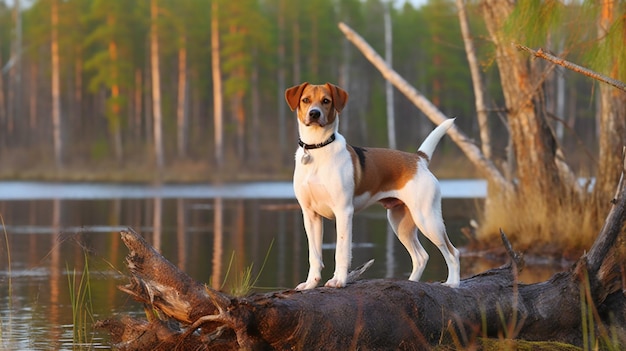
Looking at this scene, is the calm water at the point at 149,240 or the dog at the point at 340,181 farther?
the calm water at the point at 149,240

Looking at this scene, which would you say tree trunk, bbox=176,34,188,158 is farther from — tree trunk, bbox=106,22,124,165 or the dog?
the dog

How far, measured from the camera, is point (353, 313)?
20.9ft

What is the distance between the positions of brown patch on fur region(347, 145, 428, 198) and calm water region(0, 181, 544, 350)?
164 cm

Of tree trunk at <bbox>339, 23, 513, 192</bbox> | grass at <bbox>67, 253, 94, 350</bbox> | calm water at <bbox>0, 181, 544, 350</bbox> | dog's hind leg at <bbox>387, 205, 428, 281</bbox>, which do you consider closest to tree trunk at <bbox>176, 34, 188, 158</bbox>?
calm water at <bbox>0, 181, 544, 350</bbox>

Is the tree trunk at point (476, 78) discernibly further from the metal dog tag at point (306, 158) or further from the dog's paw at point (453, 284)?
the metal dog tag at point (306, 158)

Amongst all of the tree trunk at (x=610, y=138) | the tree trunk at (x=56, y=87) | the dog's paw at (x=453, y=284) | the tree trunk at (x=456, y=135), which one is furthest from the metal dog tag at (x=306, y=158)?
the tree trunk at (x=56, y=87)

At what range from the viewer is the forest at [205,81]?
5150 centimetres

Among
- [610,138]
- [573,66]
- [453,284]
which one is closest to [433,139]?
[453,284]

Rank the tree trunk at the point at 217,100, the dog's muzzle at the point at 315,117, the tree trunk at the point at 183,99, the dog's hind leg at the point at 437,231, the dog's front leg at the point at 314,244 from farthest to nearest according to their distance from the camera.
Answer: the tree trunk at the point at 183,99
the tree trunk at the point at 217,100
the dog's hind leg at the point at 437,231
the dog's front leg at the point at 314,244
the dog's muzzle at the point at 315,117

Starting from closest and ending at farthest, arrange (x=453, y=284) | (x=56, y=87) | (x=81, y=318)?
(x=453, y=284) < (x=81, y=318) < (x=56, y=87)

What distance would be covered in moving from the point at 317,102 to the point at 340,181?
53 cm

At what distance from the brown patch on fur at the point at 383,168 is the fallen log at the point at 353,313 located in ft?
2.24

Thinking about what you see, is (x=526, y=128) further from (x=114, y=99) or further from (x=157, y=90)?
(x=114, y=99)

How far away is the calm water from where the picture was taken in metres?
9.25
